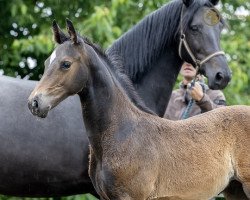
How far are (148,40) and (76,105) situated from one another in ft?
2.29

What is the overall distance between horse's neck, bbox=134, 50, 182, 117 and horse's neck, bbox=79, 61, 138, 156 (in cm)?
81

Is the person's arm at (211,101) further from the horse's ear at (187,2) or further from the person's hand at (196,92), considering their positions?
the horse's ear at (187,2)

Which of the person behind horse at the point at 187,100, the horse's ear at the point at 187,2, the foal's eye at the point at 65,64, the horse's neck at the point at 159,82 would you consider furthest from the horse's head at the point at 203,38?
the foal's eye at the point at 65,64

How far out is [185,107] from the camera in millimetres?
6465

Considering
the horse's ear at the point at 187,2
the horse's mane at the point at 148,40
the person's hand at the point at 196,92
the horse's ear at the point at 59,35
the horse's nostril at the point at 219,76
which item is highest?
the horse's ear at the point at 59,35

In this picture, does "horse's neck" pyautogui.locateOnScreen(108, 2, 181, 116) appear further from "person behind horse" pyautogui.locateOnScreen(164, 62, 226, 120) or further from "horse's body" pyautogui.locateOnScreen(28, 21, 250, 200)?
"horse's body" pyautogui.locateOnScreen(28, 21, 250, 200)

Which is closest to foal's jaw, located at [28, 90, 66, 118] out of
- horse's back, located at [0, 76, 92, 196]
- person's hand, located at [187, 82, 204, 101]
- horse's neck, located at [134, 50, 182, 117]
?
horse's back, located at [0, 76, 92, 196]

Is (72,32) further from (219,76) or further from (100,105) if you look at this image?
(219,76)

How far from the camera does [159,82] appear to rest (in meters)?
5.86

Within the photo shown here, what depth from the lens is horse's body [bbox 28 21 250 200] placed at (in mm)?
4828

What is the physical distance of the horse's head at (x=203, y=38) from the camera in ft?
18.5

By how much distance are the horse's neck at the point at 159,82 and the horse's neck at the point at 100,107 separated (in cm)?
81

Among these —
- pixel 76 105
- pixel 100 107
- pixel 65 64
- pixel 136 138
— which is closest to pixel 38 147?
pixel 76 105

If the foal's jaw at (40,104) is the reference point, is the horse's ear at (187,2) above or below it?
above
